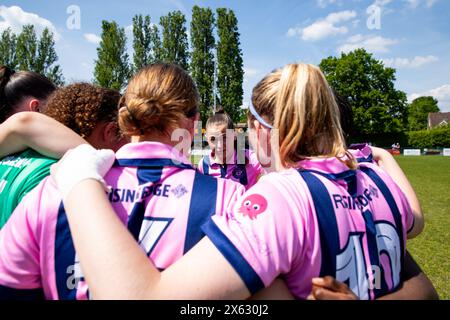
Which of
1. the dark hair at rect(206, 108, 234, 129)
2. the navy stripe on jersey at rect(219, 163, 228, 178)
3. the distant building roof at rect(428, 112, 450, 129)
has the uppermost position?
the distant building roof at rect(428, 112, 450, 129)

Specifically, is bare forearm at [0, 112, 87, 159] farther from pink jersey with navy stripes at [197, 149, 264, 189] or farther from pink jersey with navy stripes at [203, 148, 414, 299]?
pink jersey with navy stripes at [197, 149, 264, 189]

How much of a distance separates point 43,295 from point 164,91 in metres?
0.97

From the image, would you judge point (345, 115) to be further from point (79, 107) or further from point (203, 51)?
point (203, 51)

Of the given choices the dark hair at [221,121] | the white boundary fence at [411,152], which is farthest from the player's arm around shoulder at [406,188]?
the white boundary fence at [411,152]

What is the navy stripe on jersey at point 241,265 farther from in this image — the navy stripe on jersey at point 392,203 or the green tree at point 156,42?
the green tree at point 156,42

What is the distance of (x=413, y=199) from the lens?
1.64 metres

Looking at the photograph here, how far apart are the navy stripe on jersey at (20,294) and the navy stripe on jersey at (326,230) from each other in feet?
3.43

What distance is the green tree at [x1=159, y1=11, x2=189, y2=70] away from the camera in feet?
146

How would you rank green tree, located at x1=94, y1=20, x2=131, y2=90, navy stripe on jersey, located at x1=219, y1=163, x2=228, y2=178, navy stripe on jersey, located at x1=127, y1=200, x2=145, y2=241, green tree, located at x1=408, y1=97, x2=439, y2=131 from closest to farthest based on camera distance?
navy stripe on jersey, located at x1=127, y1=200, x2=145, y2=241
navy stripe on jersey, located at x1=219, y1=163, x2=228, y2=178
green tree, located at x1=94, y1=20, x2=131, y2=90
green tree, located at x1=408, y1=97, x2=439, y2=131

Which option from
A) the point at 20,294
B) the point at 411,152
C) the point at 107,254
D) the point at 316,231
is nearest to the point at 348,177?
the point at 316,231

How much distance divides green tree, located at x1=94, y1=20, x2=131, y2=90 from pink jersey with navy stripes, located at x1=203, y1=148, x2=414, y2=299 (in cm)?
4008

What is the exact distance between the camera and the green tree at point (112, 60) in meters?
38.8

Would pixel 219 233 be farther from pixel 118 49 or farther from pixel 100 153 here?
pixel 118 49

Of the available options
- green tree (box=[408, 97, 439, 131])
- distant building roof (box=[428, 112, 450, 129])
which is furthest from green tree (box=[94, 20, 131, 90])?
green tree (box=[408, 97, 439, 131])
